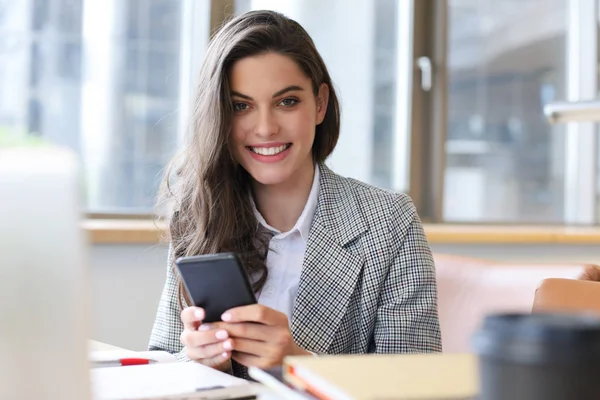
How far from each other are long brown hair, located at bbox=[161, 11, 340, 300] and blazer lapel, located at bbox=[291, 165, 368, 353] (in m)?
0.11

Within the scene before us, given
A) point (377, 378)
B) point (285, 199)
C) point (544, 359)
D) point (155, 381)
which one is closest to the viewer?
point (544, 359)

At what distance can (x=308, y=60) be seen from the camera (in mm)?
1729

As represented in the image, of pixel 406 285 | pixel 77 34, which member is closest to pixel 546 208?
pixel 77 34

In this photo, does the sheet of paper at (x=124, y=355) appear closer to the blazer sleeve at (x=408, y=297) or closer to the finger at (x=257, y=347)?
the finger at (x=257, y=347)

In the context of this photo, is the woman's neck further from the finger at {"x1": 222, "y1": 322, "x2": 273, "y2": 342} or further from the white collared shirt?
the finger at {"x1": 222, "y1": 322, "x2": 273, "y2": 342}

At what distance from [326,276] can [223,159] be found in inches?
12.5

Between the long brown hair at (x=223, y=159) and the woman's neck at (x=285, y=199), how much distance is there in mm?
40

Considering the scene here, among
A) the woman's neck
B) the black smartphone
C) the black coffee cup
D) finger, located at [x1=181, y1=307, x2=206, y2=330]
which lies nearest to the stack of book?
the black coffee cup

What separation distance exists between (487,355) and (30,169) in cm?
34

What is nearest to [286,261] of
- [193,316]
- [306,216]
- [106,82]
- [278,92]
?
[306,216]

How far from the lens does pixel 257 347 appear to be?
4.07 feet

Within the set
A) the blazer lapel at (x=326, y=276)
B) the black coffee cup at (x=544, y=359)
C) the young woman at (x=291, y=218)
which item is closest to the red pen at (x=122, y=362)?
the young woman at (x=291, y=218)

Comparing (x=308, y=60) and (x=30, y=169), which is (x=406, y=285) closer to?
(x=308, y=60)

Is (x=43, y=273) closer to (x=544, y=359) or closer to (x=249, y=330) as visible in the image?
(x=544, y=359)
